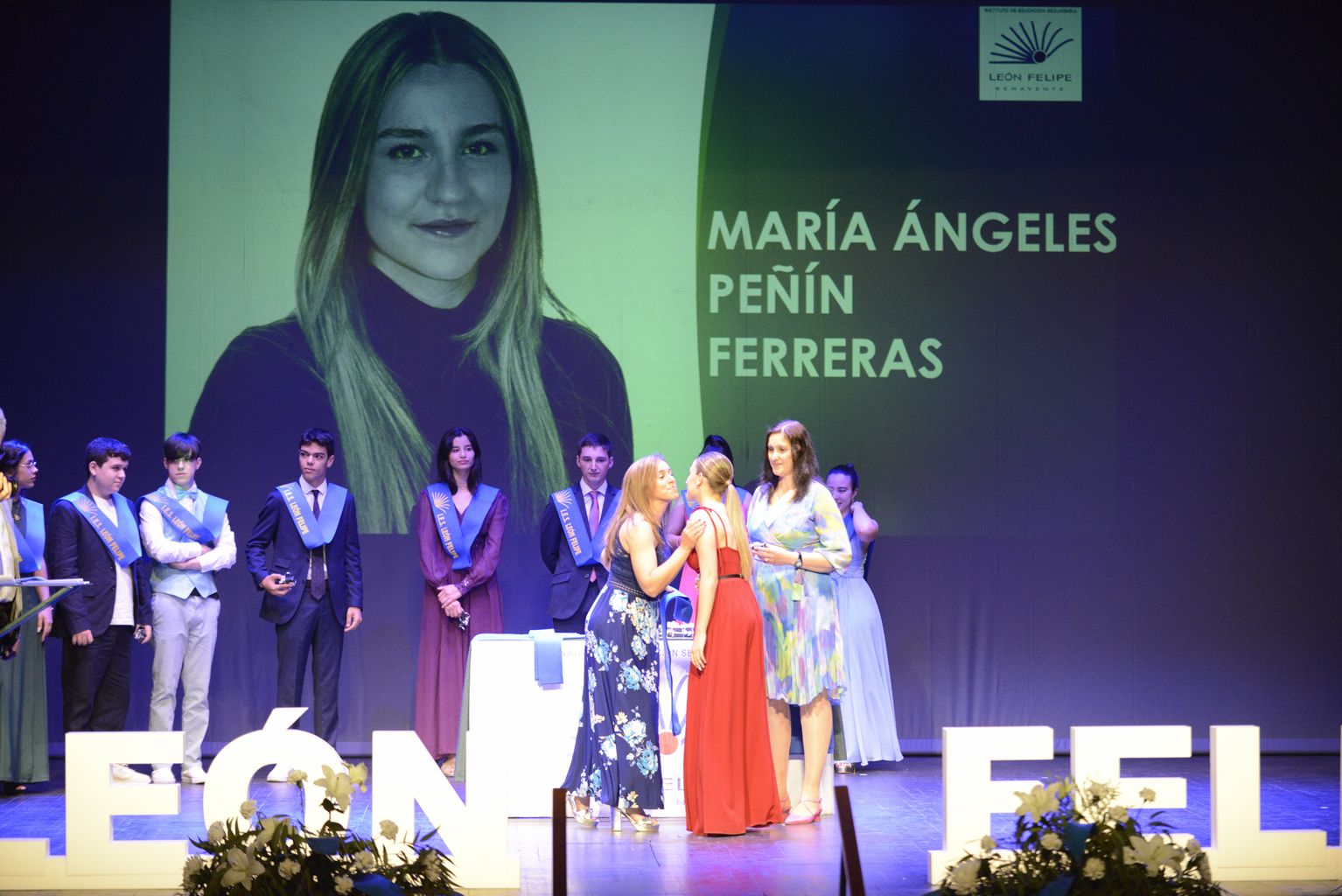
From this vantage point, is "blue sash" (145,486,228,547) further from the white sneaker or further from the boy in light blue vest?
the white sneaker

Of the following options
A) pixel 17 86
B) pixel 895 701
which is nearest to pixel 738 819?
pixel 895 701

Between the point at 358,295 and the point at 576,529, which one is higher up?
the point at 358,295

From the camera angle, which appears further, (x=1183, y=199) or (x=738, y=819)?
(x=1183, y=199)

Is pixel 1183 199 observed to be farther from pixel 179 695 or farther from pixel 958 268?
pixel 179 695

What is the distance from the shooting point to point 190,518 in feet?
23.1

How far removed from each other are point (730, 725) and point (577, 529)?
2117 millimetres

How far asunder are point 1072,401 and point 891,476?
1099mm

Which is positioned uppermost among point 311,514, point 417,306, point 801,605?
point 417,306

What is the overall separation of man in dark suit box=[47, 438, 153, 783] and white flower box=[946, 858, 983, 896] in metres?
4.89

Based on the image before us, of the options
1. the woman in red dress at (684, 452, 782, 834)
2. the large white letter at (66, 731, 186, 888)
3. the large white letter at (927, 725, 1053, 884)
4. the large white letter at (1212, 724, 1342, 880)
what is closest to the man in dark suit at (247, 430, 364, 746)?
the woman in red dress at (684, 452, 782, 834)

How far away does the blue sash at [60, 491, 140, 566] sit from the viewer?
673cm

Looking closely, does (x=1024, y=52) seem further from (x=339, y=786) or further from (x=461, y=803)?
(x=339, y=786)

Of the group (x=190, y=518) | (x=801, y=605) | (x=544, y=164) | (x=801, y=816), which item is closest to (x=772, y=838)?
(x=801, y=816)

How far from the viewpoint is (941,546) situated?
26.9ft
